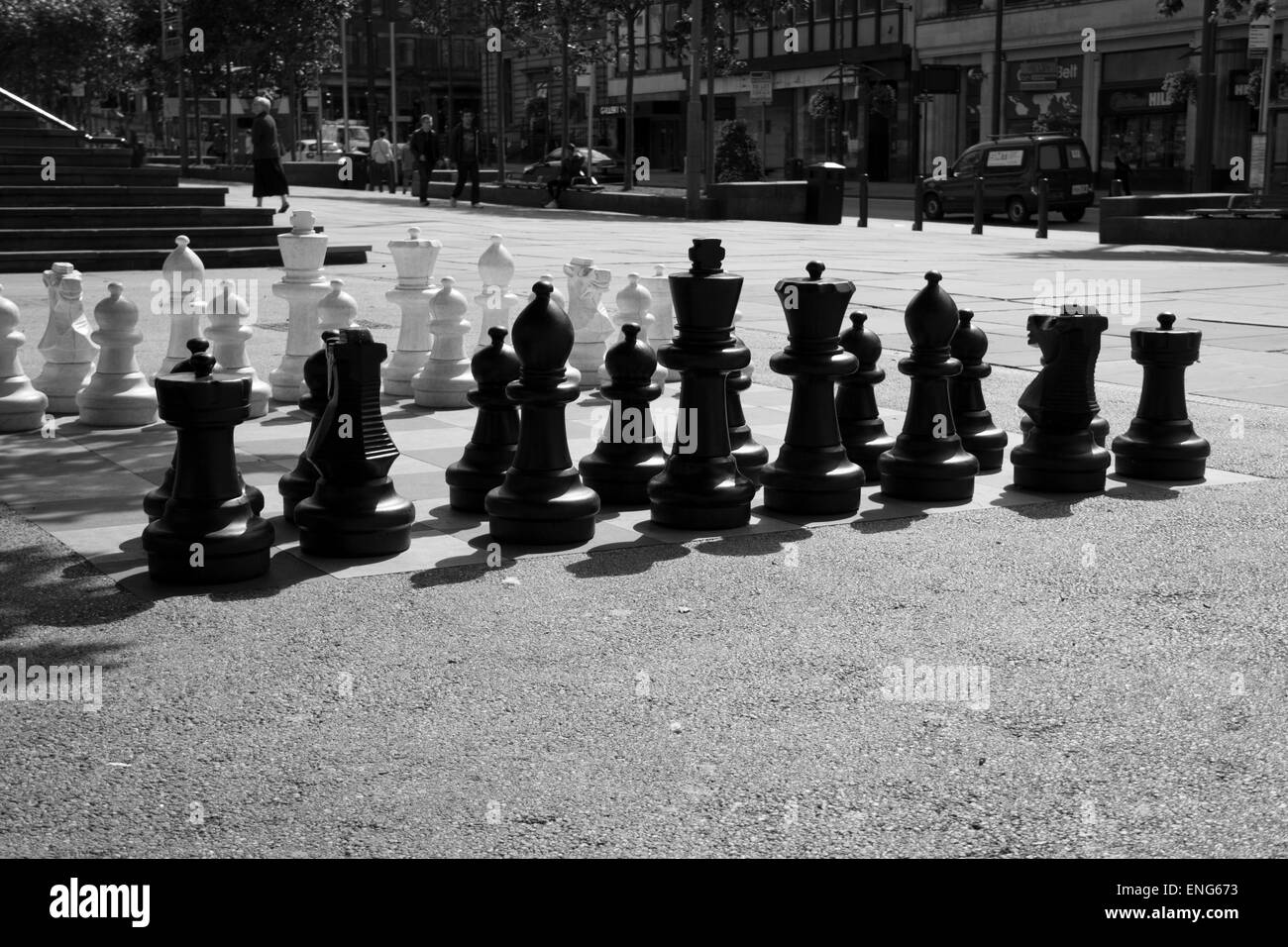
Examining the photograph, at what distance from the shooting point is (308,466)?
5.91 metres

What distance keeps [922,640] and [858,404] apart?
2.53 meters

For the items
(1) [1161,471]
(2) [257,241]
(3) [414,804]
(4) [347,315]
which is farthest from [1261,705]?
(2) [257,241]

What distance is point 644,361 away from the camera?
240 inches

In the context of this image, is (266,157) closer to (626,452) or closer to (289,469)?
(289,469)

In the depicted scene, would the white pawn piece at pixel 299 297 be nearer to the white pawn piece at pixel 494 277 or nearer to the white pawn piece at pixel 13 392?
the white pawn piece at pixel 494 277

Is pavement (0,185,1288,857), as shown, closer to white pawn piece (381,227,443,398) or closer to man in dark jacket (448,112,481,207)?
white pawn piece (381,227,443,398)

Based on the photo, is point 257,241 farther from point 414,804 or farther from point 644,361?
point 414,804

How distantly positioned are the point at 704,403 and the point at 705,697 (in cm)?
203

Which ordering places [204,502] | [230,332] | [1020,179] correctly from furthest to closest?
1. [1020,179]
2. [230,332]
3. [204,502]

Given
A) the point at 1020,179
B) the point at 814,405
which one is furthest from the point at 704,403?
the point at 1020,179

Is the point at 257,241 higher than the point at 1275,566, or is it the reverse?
the point at 257,241

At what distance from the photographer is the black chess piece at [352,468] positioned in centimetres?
540

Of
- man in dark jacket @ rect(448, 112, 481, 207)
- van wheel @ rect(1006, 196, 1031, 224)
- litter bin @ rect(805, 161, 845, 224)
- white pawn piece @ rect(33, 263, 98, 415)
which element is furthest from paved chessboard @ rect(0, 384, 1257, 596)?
man in dark jacket @ rect(448, 112, 481, 207)

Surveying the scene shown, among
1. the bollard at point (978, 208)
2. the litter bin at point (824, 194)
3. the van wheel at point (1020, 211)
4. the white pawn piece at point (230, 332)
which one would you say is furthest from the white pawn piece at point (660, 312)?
the van wheel at point (1020, 211)
